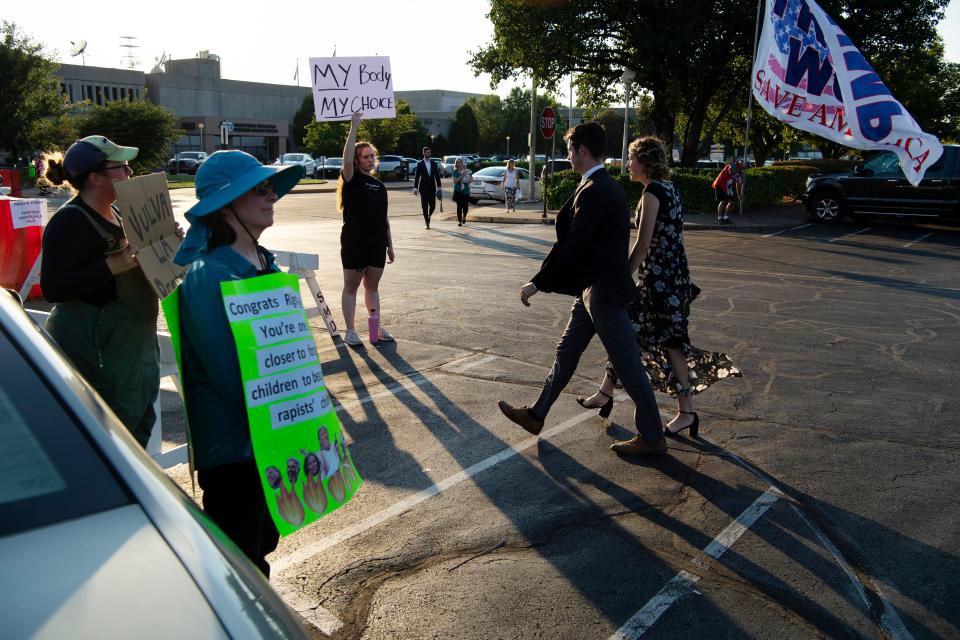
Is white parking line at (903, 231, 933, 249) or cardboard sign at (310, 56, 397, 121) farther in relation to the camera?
Result: white parking line at (903, 231, 933, 249)

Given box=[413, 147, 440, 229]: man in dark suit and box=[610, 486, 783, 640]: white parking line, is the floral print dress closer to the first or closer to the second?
box=[610, 486, 783, 640]: white parking line

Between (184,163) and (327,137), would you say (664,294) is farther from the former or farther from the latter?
(184,163)

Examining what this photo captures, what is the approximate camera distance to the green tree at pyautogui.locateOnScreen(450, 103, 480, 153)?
86.3 metres

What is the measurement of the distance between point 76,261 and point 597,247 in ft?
9.30

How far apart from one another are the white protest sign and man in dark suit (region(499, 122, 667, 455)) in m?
8.37

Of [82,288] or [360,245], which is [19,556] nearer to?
[82,288]

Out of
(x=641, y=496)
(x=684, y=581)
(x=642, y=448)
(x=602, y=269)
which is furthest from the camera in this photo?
(x=642, y=448)

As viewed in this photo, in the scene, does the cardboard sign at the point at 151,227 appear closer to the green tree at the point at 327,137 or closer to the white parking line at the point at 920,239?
the white parking line at the point at 920,239

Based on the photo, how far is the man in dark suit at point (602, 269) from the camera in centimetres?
488

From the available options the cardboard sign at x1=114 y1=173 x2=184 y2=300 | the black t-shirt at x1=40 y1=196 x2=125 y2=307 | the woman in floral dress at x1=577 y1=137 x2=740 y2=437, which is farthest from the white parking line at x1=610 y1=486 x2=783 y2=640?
the black t-shirt at x1=40 y1=196 x2=125 y2=307

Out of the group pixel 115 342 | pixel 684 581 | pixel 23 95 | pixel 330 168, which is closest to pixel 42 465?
pixel 115 342

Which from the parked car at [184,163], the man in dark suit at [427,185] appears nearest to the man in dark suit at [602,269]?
the man in dark suit at [427,185]

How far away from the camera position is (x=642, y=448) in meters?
5.13

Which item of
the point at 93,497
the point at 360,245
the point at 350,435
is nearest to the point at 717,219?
the point at 360,245
